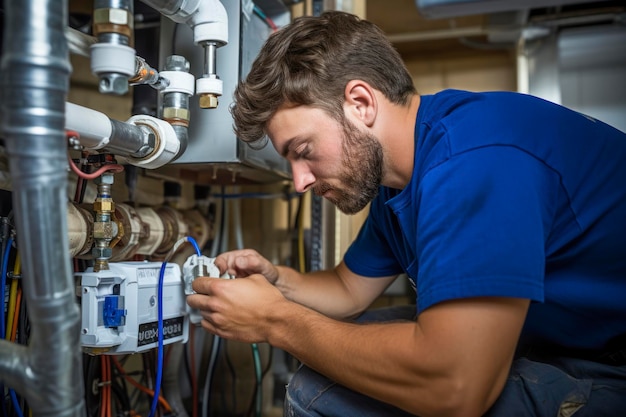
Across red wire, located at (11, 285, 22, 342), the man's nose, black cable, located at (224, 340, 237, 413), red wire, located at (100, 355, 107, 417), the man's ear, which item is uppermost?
the man's ear

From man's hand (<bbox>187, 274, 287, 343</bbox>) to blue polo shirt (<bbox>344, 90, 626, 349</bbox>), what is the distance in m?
0.25

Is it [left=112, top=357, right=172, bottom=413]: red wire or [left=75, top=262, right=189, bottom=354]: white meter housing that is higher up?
[left=75, top=262, right=189, bottom=354]: white meter housing

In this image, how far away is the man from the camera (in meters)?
0.69

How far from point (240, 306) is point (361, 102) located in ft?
1.29

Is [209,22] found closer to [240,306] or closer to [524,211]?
[240,306]

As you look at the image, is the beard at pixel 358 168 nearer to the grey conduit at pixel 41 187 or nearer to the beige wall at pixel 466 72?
the grey conduit at pixel 41 187

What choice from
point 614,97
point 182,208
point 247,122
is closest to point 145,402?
point 182,208

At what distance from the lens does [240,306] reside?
0.89 m

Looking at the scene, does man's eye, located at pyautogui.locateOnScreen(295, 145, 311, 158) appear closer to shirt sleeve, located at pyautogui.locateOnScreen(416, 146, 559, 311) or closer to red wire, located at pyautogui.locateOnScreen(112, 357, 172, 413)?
shirt sleeve, located at pyautogui.locateOnScreen(416, 146, 559, 311)

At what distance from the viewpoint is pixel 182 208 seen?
147cm

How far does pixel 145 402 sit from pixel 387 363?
3.13 feet

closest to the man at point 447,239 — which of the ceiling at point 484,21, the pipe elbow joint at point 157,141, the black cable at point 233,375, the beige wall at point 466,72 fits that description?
the pipe elbow joint at point 157,141

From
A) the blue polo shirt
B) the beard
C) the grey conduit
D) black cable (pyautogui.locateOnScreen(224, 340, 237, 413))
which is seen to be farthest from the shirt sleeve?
black cable (pyautogui.locateOnScreen(224, 340, 237, 413))

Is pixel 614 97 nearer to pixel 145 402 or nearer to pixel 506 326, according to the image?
pixel 506 326
